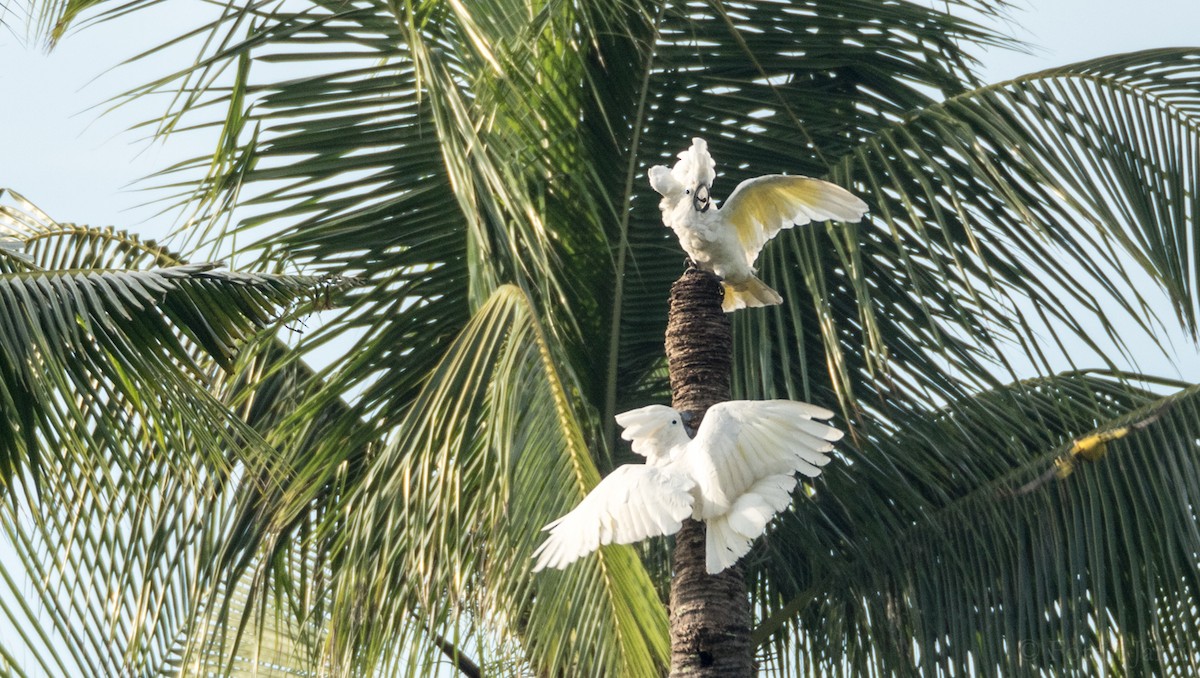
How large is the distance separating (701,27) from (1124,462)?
218cm

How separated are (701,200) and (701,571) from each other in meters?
1.09

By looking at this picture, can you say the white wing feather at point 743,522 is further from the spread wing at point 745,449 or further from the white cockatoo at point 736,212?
the white cockatoo at point 736,212

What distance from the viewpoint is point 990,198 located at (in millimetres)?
5535

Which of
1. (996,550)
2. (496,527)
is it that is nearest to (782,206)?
(496,527)

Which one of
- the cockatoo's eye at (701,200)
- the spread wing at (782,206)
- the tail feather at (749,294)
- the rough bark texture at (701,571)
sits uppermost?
the spread wing at (782,206)

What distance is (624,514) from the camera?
316cm

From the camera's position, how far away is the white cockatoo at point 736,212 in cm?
384

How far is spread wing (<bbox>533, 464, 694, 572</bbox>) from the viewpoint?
10.2 feet

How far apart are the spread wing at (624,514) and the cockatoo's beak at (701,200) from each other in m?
0.85

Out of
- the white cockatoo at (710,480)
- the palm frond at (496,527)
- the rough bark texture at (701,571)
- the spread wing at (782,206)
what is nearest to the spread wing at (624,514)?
the white cockatoo at (710,480)

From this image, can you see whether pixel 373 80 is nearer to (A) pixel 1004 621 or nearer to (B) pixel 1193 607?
(A) pixel 1004 621

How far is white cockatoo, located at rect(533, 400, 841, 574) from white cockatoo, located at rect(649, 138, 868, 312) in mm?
575

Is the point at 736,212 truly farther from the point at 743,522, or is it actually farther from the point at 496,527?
the point at 743,522

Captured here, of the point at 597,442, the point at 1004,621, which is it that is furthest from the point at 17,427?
the point at 1004,621
